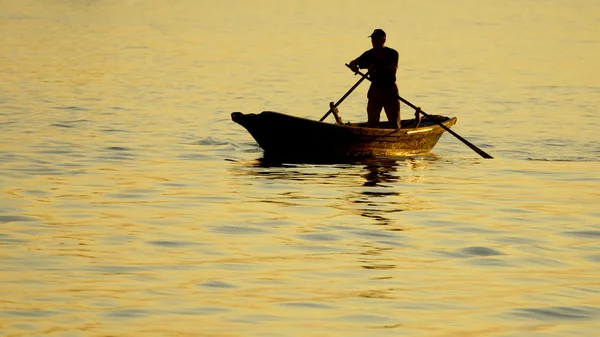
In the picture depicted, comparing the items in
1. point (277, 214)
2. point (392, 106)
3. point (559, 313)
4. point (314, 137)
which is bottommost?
point (559, 313)

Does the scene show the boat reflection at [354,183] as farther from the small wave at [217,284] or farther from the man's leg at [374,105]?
the small wave at [217,284]

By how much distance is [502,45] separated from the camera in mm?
52656

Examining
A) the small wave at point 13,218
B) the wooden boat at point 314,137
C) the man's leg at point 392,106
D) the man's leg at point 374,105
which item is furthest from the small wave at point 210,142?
the small wave at point 13,218

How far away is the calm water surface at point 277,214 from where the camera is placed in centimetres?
988

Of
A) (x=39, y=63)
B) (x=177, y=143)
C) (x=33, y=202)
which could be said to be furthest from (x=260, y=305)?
(x=39, y=63)

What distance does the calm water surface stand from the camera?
988 cm

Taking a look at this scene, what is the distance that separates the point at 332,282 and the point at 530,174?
28.5ft

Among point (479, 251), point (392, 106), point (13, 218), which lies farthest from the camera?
point (392, 106)

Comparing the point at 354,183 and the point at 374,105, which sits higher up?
the point at 374,105

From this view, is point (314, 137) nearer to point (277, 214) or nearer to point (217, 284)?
point (277, 214)

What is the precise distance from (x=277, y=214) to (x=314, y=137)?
4.55 metres

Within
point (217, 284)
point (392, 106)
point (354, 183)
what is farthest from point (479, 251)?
point (392, 106)

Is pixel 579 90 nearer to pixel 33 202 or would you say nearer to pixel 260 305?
pixel 33 202

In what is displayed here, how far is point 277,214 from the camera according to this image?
14516mm
